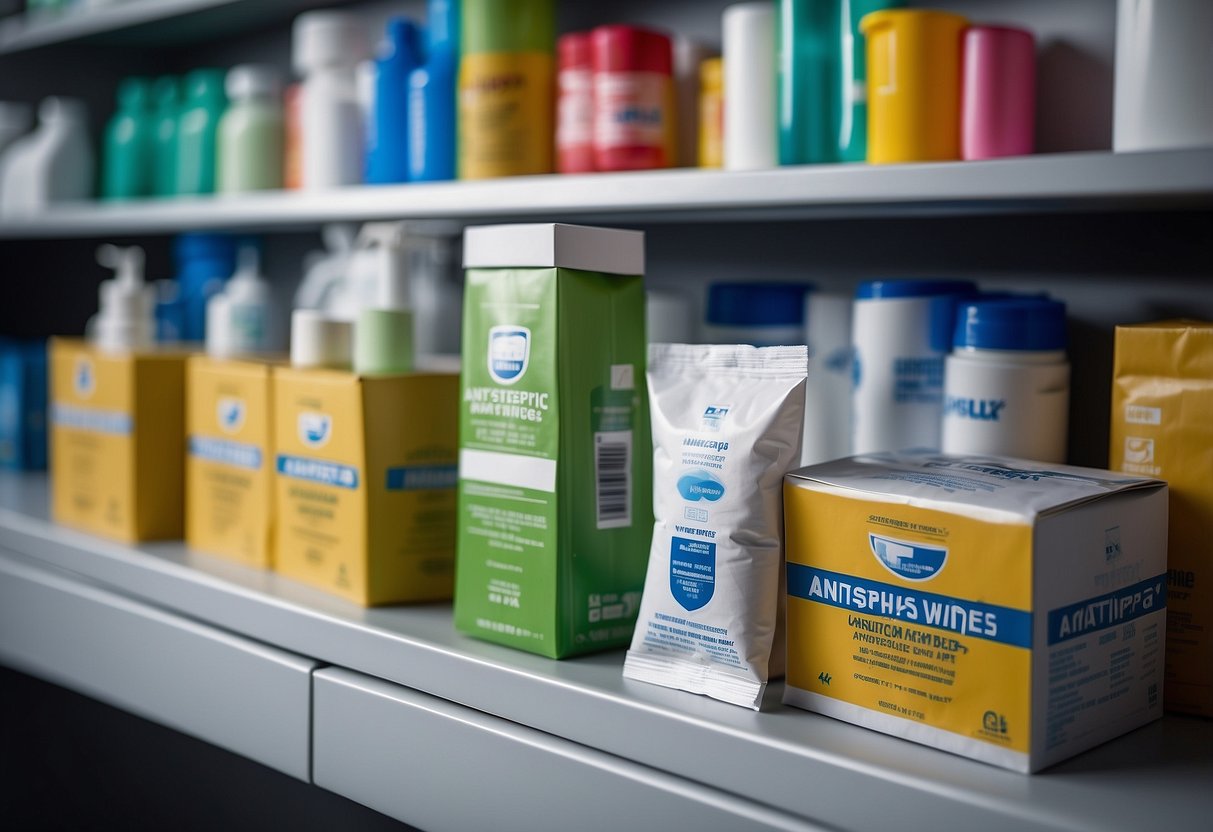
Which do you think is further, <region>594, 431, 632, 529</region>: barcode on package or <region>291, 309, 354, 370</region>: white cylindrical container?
<region>291, 309, 354, 370</region>: white cylindrical container

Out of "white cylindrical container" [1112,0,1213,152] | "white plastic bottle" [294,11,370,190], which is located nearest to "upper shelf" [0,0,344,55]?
"white plastic bottle" [294,11,370,190]

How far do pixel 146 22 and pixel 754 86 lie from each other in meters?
0.91

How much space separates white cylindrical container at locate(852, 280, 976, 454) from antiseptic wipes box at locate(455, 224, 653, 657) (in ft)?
0.57

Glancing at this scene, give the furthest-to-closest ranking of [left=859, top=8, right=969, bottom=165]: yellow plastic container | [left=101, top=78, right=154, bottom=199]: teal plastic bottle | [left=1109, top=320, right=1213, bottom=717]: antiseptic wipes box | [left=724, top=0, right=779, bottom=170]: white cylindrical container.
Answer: [left=101, top=78, right=154, bottom=199]: teal plastic bottle
[left=724, top=0, right=779, bottom=170]: white cylindrical container
[left=859, top=8, right=969, bottom=165]: yellow plastic container
[left=1109, top=320, right=1213, bottom=717]: antiseptic wipes box

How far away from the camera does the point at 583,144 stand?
98cm

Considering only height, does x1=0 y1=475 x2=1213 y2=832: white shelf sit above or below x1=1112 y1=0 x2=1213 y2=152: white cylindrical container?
below

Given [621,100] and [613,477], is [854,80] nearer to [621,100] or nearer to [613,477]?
[621,100]

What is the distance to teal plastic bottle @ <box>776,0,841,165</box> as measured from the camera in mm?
871

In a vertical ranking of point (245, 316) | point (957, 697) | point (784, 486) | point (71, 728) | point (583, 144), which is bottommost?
point (71, 728)

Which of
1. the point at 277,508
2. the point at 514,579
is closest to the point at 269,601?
the point at 277,508

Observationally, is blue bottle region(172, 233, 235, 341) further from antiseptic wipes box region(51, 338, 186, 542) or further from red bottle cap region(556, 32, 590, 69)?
red bottle cap region(556, 32, 590, 69)

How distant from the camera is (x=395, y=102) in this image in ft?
3.70

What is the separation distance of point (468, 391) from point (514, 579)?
14 centimetres

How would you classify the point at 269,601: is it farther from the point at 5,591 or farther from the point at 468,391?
the point at 5,591
